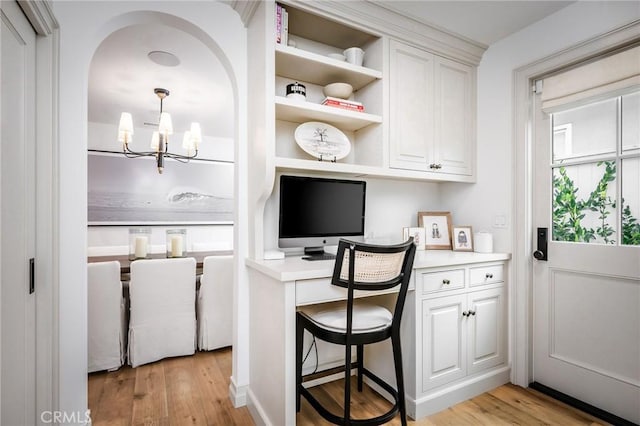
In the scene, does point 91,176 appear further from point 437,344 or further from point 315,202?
point 437,344

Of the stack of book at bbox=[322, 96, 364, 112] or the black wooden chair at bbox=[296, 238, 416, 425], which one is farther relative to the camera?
the stack of book at bbox=[322, 96, 364, 112]

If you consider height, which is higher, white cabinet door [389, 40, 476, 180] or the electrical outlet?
white cabinet door [389, 40, 476, 180]

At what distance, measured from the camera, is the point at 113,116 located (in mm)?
4121

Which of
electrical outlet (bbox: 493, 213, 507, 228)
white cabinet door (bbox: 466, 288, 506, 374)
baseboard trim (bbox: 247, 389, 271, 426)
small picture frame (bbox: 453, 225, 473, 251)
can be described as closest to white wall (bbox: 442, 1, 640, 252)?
electrical outlet (bbox: 493, 213, 507, 228)

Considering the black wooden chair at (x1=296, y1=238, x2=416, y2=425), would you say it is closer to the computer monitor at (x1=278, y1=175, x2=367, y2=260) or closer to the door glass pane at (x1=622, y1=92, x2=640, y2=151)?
the computer monitor at (x1=278, y1=175, x2=367, y2=260)

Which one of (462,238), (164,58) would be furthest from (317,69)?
(462,238)

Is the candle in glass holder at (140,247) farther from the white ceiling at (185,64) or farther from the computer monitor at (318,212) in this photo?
the computer monitor at (318,212)

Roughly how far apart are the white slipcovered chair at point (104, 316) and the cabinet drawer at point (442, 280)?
7.44 feet

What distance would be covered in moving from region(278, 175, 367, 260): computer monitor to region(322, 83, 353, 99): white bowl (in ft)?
1.86

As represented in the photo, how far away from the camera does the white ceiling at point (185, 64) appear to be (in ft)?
6.76

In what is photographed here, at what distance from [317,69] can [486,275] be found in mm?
1769

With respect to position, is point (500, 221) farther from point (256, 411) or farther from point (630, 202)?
point (256, 411)

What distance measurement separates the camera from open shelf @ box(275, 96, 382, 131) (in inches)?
72.8

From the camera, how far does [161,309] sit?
262 centimetres
